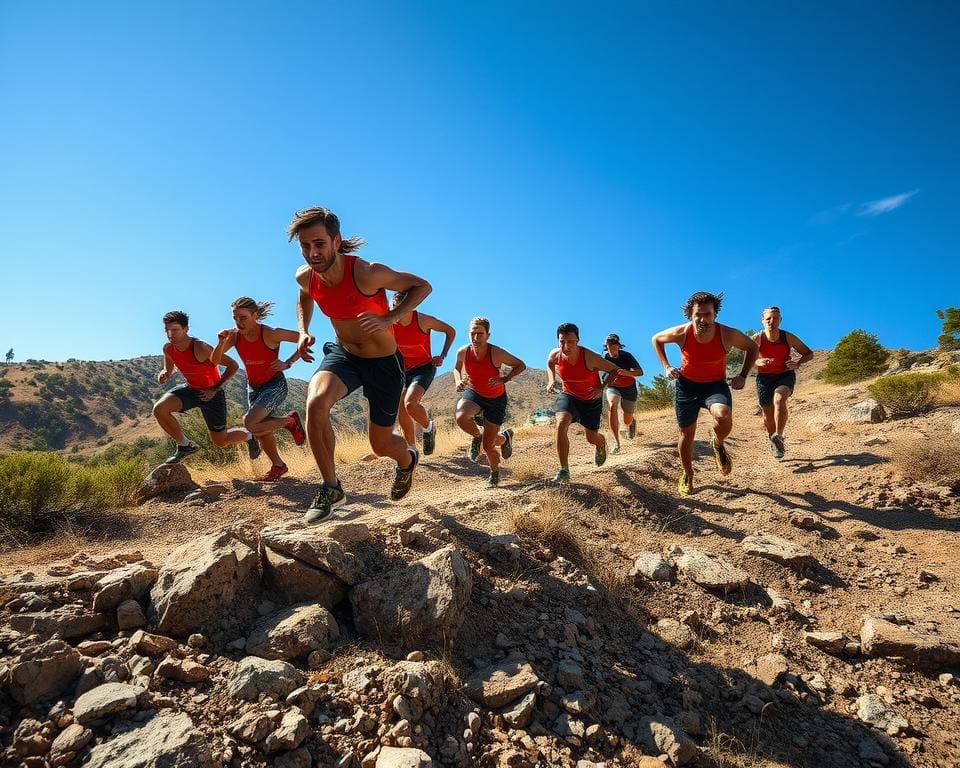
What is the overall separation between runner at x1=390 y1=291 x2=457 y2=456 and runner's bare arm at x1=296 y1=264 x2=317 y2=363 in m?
2.41

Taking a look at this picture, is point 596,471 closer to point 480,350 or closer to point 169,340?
point 480,350

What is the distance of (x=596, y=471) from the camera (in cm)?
694

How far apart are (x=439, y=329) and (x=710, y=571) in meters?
4.63

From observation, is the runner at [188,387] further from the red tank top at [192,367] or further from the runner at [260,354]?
the runner at [260,354]

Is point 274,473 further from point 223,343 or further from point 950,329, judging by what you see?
point 950,329

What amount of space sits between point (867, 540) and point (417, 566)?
4.84m

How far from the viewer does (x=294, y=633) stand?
262 centimetres

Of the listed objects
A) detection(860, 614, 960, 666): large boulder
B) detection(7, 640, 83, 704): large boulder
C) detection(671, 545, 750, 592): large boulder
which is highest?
detection(7, 640, 83, 704): large boulder

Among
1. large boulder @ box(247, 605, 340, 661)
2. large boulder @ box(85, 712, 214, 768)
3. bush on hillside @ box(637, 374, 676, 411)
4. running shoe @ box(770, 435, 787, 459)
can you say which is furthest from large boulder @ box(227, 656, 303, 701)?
bush on hillside @ box(637, 374, 676, 411)

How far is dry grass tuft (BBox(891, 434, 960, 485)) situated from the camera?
19.5 ft

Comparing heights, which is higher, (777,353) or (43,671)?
(777,353)

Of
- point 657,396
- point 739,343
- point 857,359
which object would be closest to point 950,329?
point 857,359

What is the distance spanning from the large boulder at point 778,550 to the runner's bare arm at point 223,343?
6.45m

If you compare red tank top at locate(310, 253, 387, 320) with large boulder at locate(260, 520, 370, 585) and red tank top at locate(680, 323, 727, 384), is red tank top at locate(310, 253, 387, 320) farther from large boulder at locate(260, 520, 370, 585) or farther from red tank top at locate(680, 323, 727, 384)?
red tank top at locate(680, 323, 727, 384)
